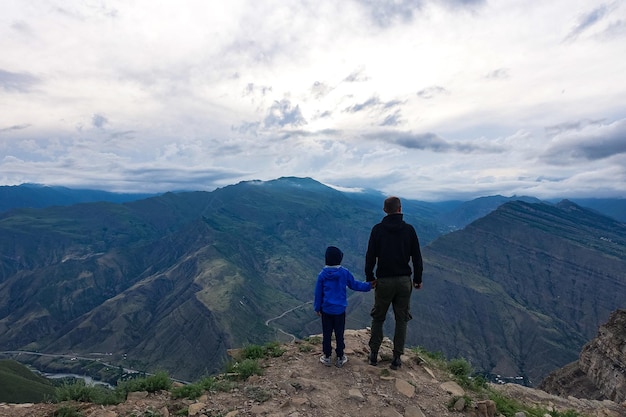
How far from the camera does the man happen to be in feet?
36.4

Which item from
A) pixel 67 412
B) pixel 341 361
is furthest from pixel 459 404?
pixel 67 412

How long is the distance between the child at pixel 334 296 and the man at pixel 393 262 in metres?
0.59

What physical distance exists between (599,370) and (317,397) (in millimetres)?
63750

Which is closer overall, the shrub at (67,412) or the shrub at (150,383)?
the shrub at (67,412)

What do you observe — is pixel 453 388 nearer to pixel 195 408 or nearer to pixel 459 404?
pixel 459 404

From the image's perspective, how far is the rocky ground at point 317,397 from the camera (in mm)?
9219

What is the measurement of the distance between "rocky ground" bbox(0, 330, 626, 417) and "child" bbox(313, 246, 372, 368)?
2.77 feet

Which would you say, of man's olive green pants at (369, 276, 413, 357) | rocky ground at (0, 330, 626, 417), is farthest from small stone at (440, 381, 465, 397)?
man's olive green pants at (369, 276, 413, 357)

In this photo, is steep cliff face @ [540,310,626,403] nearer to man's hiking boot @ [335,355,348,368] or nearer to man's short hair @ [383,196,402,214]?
man's hiking boot @ [335,355,348,368]

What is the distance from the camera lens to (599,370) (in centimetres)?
5562

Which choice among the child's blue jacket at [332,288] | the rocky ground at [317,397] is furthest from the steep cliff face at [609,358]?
the child's blue jacket at [332,288]

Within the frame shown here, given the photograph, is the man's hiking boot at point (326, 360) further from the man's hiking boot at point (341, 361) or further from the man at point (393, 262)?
the man at point (393, 262)

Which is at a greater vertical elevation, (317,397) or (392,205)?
(392,205)

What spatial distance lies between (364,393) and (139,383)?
615 centimetres
